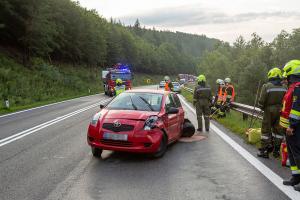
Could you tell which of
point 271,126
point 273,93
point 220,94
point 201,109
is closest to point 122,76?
point 220,94

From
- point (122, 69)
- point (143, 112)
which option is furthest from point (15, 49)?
point (143, 112)

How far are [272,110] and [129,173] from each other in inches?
132

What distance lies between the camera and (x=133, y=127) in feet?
26.4

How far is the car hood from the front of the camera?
8.31m

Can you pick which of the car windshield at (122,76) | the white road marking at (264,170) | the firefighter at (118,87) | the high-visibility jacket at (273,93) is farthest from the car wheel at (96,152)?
the car windshield at (122,76)

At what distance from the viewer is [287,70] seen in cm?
628

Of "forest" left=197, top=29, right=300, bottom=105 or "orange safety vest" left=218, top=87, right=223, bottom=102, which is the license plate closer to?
"orange safety vest" left=218, top=87, right=223, bottom=102

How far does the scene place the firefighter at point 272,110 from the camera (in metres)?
8.28

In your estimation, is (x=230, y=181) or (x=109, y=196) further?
(x=230, y=181)

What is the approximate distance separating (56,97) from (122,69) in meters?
8.06

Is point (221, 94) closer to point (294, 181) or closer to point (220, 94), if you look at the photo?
point (220, 94)

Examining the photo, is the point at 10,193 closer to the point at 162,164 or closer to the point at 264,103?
the point at 162,164

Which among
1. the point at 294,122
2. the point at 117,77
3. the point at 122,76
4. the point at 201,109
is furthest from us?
the point at 117,77

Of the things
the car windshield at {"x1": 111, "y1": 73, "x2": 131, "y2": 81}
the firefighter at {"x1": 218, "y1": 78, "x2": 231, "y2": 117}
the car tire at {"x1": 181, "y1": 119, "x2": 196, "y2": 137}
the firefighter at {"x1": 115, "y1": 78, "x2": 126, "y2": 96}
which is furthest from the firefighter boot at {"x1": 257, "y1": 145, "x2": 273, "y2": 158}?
the car windshield at {"x1": 111, "y1": 73, "x2": 131, "y2": 81}
